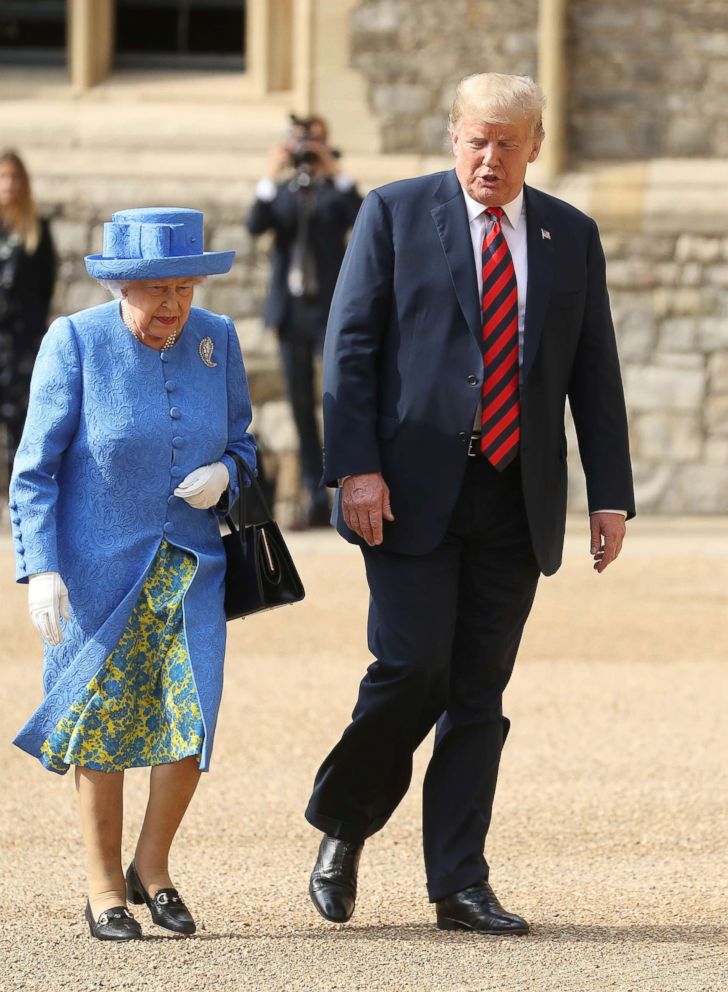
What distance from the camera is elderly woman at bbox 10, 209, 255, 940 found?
→ 160 inches

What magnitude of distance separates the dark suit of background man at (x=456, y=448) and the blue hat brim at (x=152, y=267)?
0.29 metres

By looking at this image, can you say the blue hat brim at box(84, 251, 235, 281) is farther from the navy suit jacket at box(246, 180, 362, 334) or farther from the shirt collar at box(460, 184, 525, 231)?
the navy suit jacket at box(246, 180, 362, 334)

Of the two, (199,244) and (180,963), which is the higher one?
(199,244)

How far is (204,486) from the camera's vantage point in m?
4.14

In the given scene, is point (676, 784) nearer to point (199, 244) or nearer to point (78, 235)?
point (199, 244)

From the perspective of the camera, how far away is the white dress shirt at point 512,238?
4.15m

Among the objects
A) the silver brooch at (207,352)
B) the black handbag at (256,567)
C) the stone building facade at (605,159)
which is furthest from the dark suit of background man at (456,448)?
the stone building facade at (605,159)

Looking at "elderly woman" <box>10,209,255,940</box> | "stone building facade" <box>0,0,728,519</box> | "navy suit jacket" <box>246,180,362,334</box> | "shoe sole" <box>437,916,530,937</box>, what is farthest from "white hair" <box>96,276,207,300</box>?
"stone building facade" <box>0,0,728,519</box>

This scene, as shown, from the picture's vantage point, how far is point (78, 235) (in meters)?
11.6

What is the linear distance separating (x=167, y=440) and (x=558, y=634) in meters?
3.83

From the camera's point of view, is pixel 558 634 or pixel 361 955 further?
pixel 558 634

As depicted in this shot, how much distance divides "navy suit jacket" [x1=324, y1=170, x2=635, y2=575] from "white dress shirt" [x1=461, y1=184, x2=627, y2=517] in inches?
1.1

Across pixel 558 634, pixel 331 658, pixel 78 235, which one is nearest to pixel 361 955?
pixel 331 658

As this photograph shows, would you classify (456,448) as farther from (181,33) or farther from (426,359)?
(181,33)
